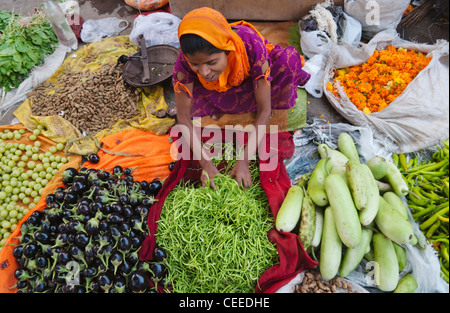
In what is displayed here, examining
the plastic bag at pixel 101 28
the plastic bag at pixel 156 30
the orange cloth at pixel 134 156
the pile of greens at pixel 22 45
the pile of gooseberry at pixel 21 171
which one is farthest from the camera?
the plastic bag at pixel 101 28

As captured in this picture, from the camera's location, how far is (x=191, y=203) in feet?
7.02

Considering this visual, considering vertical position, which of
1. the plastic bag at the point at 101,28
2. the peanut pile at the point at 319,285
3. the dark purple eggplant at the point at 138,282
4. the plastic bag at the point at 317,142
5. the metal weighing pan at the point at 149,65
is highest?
the plastic bag at the point at 101,28

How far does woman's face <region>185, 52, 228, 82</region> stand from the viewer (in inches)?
77.4

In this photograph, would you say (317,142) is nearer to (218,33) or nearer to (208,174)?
(208,174)

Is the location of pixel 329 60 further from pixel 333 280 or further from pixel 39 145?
pixel 39 145

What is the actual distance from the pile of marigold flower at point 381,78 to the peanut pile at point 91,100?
2317 mm

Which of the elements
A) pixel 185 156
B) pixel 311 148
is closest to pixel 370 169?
pixel 311 148

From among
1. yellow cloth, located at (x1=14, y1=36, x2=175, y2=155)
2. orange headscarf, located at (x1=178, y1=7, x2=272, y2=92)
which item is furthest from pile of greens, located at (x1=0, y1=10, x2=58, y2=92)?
orange headscarf, located at (x1=178, y1=7, x2=272, y2=92)

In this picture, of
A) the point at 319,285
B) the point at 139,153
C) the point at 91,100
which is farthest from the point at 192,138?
the point at 91,100

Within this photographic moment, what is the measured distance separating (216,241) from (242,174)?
0.58 metres

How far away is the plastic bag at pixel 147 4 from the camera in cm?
438

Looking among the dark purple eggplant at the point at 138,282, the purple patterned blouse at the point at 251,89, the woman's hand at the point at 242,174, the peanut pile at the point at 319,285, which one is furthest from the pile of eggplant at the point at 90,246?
the purple patterned blouse at the point at 251,89

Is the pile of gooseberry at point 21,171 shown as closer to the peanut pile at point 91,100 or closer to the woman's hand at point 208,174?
the peanut pile at point 91,100
